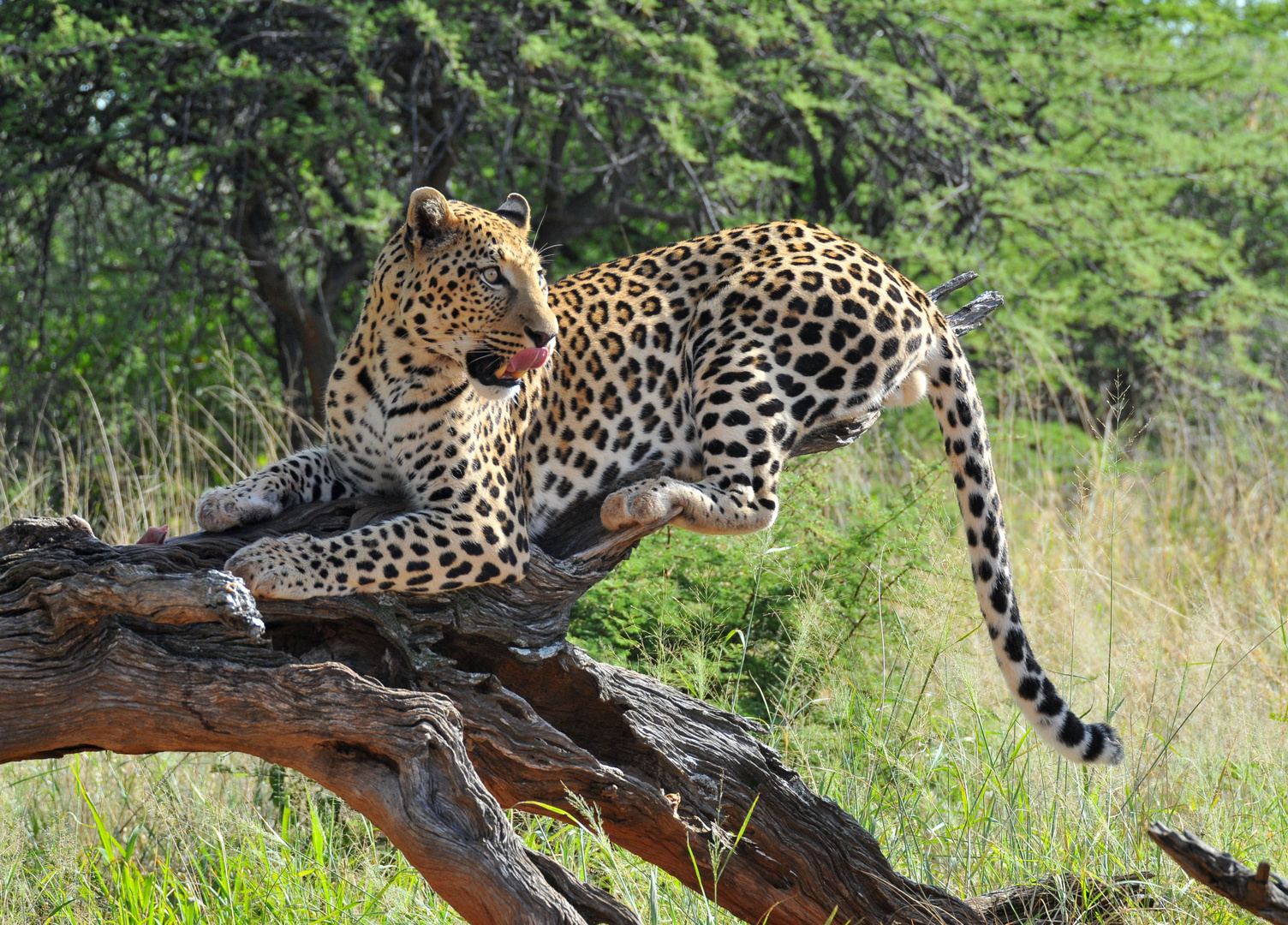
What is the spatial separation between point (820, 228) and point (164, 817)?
4.31m

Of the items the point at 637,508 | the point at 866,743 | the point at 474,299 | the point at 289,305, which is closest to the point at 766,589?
the point at 866,743

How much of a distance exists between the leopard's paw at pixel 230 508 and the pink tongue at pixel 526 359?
3.45ft

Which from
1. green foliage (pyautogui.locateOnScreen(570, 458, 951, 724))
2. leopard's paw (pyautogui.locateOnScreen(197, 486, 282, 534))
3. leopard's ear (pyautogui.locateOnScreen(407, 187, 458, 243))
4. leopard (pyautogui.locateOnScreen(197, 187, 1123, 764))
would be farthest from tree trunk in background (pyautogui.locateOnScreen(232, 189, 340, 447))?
leopard's paw (pyautogui.locateOnScreen(197, 486, 282, 534))

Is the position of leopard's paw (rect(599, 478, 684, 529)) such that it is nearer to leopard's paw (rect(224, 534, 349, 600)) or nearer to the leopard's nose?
the leopard's nose

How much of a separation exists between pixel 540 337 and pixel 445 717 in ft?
5.15

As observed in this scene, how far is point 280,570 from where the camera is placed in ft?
13.1

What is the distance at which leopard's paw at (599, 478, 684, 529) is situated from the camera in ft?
15.0

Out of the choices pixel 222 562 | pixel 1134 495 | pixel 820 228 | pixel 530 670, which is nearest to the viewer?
pixel 222 562

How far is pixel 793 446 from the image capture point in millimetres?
5570

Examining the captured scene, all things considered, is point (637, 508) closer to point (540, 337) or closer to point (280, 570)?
point (540, 337)

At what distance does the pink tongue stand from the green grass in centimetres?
138

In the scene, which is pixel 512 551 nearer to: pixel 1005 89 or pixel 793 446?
pixel 793 446

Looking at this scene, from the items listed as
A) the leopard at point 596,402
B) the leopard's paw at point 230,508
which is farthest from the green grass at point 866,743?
the leopard's paw at point 230,508

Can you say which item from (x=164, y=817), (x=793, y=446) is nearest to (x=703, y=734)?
(x=793, y=446)
